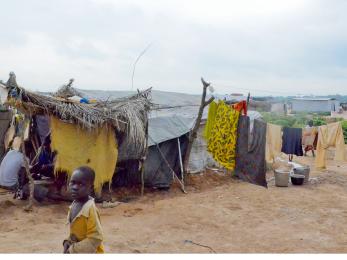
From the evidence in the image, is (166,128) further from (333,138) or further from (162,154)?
(333,138)

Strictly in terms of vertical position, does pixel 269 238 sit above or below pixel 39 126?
below

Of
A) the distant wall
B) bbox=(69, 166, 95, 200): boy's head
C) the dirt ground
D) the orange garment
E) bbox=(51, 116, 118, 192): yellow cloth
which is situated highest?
the distant wall

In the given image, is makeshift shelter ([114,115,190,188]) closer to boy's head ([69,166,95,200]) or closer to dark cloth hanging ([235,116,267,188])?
dark cloth hanging ([235,116,267,188])

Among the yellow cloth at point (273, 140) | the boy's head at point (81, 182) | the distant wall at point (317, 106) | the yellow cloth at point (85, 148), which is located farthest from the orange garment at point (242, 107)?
the distant wall at point (317, 106)

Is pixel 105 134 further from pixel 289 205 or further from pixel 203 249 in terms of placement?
pixel 289 205

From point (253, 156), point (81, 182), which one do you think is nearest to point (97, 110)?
point (253, 156)

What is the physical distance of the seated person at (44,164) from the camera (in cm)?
882

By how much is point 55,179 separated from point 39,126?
1.57 metres

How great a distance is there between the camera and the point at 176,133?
10.2m

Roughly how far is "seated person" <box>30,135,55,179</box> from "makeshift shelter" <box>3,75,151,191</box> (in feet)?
2.80

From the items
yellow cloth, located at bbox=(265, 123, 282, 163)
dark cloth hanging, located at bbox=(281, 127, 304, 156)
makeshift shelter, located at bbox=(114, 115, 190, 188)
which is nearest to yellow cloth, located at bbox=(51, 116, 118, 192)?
makeshift shelter, located at bbox=(114, 115, 190, 188)

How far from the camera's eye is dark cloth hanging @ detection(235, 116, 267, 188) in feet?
34.6

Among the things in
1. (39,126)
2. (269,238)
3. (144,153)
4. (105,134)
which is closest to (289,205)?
(269,238)

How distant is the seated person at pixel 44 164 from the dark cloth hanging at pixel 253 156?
4525 mm
